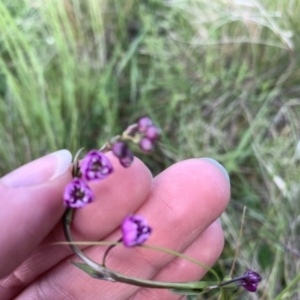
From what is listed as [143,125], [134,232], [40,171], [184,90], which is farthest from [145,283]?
[184,90]

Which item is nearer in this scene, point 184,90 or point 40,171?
point 40,171

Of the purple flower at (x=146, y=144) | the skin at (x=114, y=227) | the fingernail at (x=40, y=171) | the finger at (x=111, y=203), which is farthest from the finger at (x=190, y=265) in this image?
the purple flower at (x=146, y=144)

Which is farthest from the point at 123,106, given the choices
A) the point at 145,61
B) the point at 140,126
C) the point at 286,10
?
the point at 140,126

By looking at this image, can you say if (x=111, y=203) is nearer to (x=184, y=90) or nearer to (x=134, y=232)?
(x=134, y=232)

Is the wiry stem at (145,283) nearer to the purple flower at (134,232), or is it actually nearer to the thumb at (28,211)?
the purple flower at (134,232)

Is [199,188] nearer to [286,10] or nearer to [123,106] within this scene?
[123,106]

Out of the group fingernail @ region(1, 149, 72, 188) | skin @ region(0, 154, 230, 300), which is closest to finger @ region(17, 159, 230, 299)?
skin @ region(0, 154, 230, 300)
